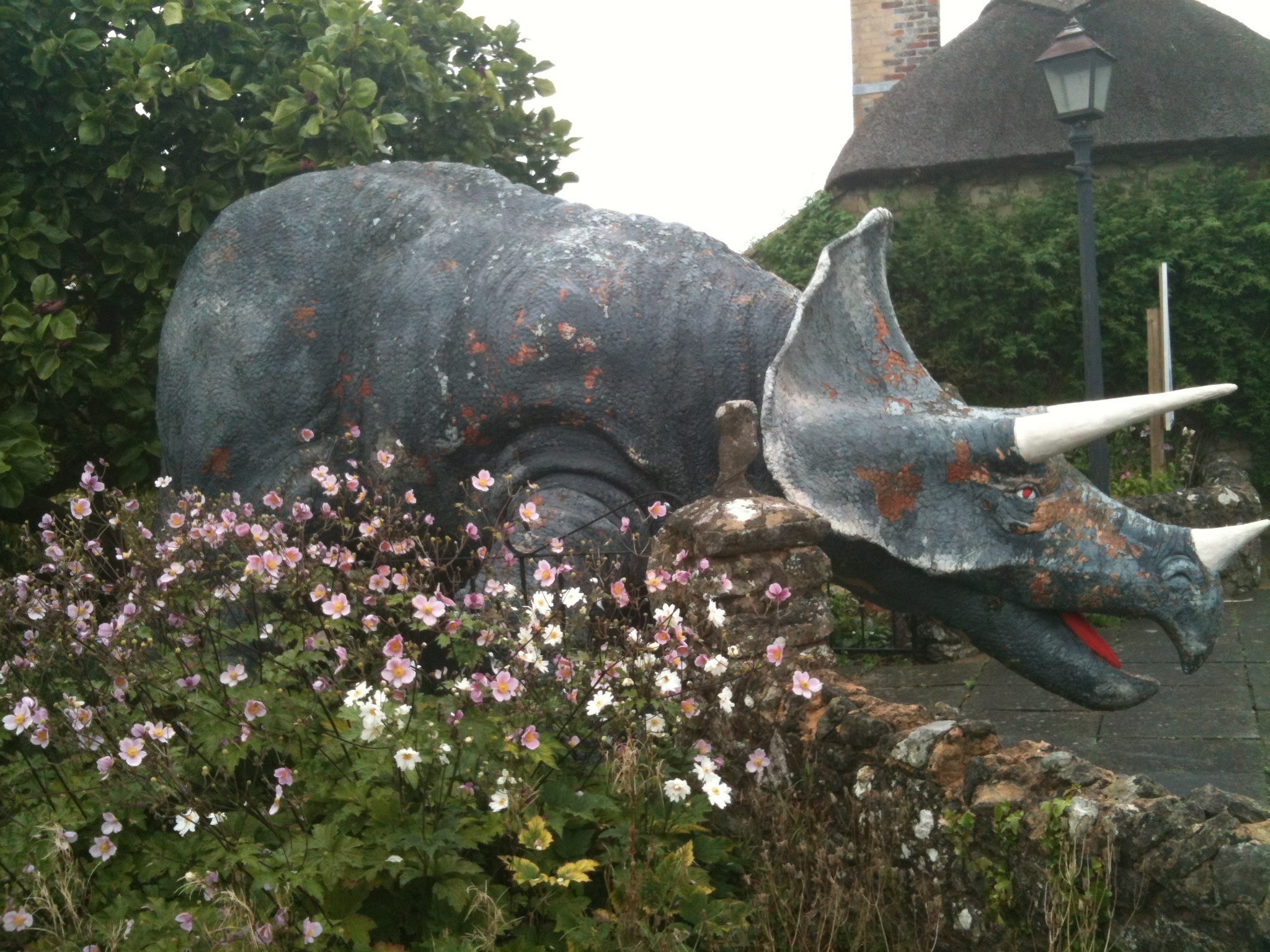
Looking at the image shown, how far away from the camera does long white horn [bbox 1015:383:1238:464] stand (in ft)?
12.5

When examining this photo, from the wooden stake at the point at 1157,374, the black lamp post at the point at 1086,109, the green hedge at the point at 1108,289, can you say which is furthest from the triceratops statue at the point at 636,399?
the green hedge at the point at 1108,289

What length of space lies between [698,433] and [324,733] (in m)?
1.66

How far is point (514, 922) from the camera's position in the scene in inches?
109

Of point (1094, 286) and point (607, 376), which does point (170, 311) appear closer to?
point (607, 376)

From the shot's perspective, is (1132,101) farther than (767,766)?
Yes

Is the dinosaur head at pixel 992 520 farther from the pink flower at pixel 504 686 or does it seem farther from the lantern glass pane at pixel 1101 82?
the lantern glass pane at pixel 1101 82

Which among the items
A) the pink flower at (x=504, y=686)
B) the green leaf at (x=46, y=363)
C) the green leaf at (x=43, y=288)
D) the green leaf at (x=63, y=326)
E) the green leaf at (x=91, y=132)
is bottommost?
the pink flower at (x=504, y=686)

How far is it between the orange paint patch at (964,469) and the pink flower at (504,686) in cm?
167

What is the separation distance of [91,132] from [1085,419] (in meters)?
3.94

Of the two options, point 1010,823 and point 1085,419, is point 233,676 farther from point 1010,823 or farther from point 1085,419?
point 1085,419

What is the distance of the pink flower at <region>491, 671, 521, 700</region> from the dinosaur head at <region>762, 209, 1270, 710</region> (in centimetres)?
132

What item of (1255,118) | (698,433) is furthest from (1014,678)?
(1255,118)

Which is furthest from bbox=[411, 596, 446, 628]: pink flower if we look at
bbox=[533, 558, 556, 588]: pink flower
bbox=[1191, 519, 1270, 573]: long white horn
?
bbox=[1191, 519, 1270, 573]: long white horn

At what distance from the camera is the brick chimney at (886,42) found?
16188 millimetres
